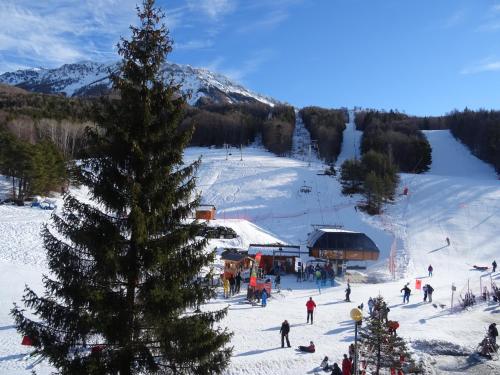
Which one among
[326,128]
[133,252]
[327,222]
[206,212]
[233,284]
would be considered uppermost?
[326,128]

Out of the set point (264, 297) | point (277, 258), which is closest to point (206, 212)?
point (277, 258)

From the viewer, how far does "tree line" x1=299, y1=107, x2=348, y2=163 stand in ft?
336

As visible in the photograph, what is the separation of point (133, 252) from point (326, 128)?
10197 centimetres

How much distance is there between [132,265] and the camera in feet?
29.2

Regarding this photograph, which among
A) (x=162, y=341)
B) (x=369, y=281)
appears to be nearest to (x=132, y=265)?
(x=162, y=341)

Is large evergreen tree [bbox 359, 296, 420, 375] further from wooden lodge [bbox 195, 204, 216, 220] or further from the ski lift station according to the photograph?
wooden lodge [bbox 195, 204, 216, 220]

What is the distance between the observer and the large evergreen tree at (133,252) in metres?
8.51

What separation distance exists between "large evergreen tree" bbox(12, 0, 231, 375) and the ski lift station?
2649 cm

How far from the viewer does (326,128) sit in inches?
4227

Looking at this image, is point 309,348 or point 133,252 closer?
point 133,252

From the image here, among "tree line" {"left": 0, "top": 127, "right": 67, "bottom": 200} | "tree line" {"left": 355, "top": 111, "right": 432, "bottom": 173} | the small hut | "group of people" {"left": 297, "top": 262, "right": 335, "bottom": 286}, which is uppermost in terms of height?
"tree line" {"left": 355, "top": 111, "right": 432, "bottom": 173}

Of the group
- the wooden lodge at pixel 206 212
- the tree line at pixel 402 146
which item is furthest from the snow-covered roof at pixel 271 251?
the tree line at pixel 402 146

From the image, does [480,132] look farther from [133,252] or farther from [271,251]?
[133,252]

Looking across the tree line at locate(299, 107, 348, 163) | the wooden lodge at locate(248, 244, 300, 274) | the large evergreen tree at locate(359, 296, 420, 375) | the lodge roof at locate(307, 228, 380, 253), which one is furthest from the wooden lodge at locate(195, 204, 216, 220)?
the tree line at locate(299, 107, 348, 163)
